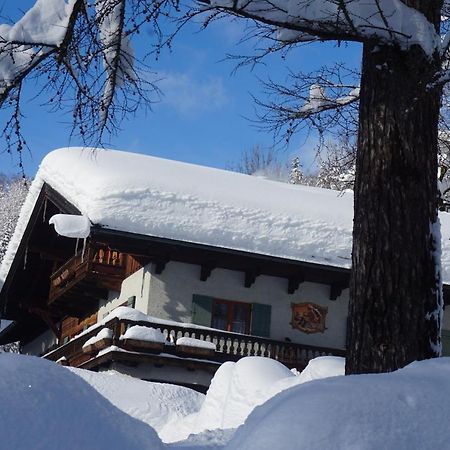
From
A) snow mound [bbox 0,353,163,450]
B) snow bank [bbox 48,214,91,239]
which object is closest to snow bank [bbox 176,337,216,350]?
snow bank [bbox 48,214,91,239]

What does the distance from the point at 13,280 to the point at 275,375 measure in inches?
675

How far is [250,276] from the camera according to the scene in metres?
19.2

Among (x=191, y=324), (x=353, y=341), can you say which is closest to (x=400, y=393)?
(x=353, y=341)

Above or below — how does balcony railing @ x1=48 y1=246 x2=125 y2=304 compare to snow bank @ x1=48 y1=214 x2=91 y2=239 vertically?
below

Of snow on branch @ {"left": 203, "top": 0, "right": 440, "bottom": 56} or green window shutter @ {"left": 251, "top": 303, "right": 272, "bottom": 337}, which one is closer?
snow on branch @ {"left": 203, "top": 0, "right": 440, "bottom": 56}

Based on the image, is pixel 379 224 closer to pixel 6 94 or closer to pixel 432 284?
pixel 432 284

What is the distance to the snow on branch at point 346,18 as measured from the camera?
558 cm

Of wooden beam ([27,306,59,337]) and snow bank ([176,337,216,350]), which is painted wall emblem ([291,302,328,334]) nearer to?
snow bank ([176,337,216,350])

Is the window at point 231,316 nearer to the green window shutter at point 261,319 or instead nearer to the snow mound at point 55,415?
the green window shutter at point 261,319

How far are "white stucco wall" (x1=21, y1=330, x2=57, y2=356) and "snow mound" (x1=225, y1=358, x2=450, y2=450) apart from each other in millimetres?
26059

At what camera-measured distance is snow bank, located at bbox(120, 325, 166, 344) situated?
17.1 m

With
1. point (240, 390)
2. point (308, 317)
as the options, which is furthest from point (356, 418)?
point (308, 317)

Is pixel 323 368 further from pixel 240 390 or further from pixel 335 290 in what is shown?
pixel 335 290

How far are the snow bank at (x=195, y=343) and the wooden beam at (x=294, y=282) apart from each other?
2.81m
